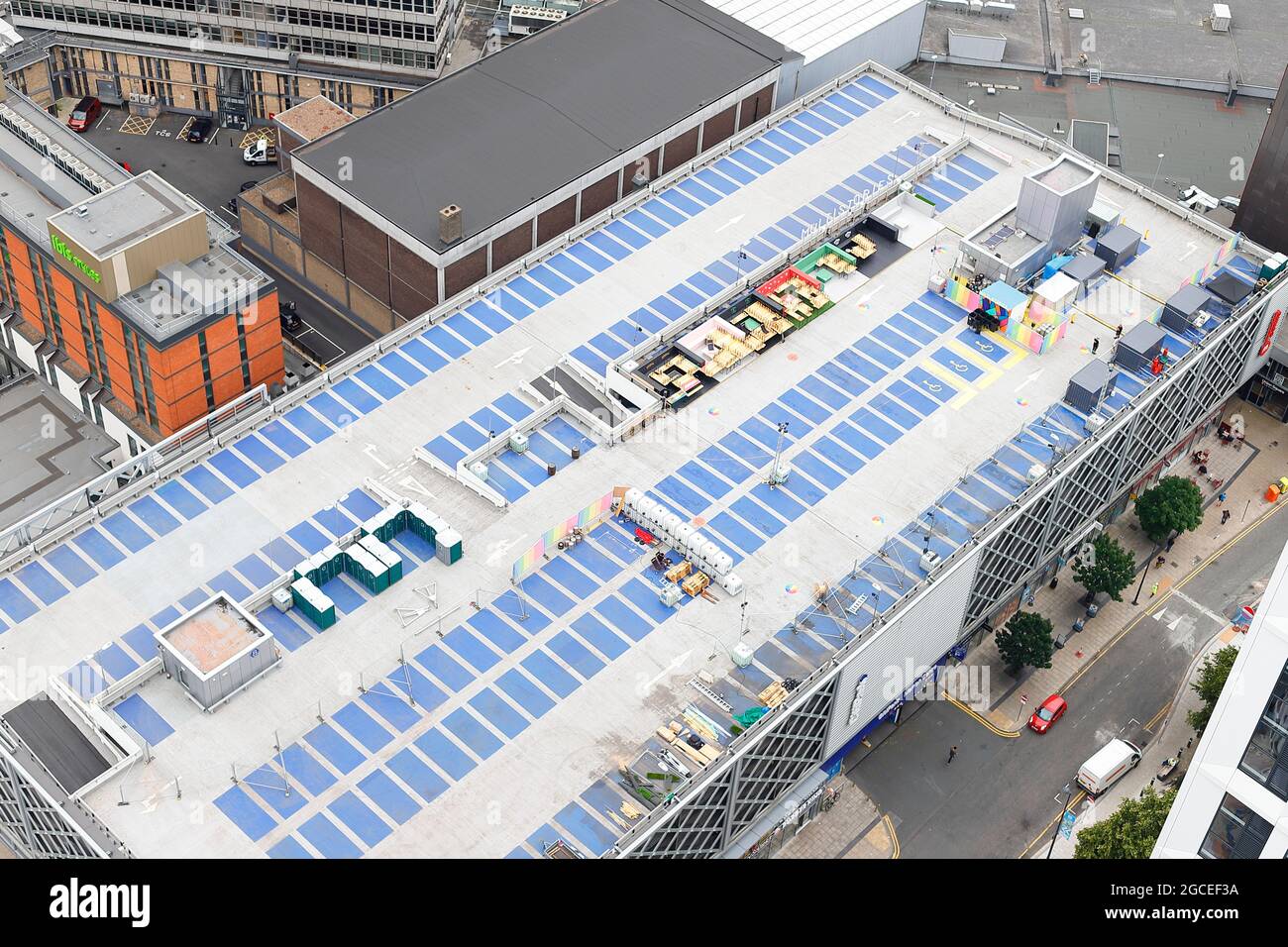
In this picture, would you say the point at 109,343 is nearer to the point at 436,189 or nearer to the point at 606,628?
the point at 436,189

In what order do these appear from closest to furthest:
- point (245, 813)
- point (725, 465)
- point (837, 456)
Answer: point (245, 813) < point (725, 465) < point (837, 456)

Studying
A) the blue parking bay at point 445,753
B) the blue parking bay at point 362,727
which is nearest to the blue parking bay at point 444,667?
the blue parking bay at point 445,753

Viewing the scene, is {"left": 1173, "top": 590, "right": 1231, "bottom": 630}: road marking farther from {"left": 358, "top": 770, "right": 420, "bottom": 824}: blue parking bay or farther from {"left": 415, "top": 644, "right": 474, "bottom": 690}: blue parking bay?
{"left": 358, "top": 770, "right": 420, "bottom": 824}: blue parking bay

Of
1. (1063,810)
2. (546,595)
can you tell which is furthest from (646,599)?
→ (1063,810)

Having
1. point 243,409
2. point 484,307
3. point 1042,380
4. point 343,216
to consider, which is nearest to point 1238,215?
point 1042,380

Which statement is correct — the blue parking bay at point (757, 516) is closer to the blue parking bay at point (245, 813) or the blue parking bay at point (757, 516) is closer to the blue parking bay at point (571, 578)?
the blue parking bay at point (571, 578)

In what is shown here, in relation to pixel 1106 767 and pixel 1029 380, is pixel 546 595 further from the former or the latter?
pixel 1029 380

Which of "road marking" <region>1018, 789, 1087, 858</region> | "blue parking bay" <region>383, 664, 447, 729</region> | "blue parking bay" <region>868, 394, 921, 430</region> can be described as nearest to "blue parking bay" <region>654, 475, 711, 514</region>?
"blue parking bay" <region>868, 394, 921, 430</region>

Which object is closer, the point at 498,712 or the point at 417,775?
the point at 417,775
